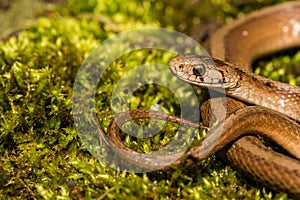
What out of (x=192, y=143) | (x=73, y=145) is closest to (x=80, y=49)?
(x=73, y=145)

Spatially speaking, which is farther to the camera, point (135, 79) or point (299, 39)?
point (299, 39)

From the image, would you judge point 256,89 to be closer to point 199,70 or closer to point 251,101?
point 251,101

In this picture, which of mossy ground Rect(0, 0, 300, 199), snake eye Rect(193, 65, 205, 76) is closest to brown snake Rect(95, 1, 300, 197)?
snake eye Rect(193, 65, 205, 76)

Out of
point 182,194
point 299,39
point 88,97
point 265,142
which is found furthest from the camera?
point 299,39

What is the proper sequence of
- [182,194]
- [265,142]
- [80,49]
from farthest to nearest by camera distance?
1. [80,49]
2. [265,142]
3. [182,194]

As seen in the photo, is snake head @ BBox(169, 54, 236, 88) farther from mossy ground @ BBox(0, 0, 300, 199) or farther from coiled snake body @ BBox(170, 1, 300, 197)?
mossy ground @ BBox(0, 0, 300, 199)

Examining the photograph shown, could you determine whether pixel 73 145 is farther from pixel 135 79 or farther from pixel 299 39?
pixel 299 39

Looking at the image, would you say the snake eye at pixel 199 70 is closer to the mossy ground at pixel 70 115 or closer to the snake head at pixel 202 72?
the snake head at pixel 202 72

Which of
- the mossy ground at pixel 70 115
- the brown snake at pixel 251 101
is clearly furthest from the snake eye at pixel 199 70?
the mossy ground at pixel 70 115
